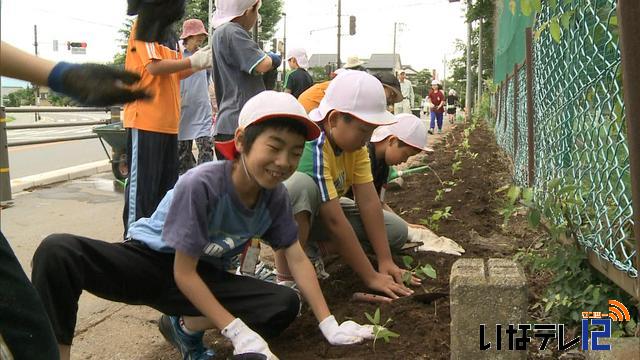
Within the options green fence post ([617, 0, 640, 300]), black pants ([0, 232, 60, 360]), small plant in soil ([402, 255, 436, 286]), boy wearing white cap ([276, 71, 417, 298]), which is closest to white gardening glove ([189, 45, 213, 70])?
boy wearing white cap ([276, 71, 417, 298])

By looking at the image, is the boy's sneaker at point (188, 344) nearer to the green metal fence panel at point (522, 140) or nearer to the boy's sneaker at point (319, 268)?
the boy's sneaker at point (319, 268)

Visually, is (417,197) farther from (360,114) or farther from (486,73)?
(486,73)

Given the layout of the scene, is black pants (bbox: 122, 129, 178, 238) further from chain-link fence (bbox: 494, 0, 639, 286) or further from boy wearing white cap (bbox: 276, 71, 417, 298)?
chain-link fence (bbox: 494, 0, 639, 286)

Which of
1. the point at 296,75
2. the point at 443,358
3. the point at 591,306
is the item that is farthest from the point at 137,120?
the point at 296,75

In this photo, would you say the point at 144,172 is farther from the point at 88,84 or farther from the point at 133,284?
the point at 88,84

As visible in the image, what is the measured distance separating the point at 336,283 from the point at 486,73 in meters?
28.9

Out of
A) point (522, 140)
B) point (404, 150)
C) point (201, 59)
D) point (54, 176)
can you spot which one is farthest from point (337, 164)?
point (54, 176)

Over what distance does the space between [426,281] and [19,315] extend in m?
2.23

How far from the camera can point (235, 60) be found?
3.71m

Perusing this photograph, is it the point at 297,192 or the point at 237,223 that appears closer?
the point at 237,223

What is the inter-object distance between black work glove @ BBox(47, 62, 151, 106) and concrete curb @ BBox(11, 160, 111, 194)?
6.11 meters

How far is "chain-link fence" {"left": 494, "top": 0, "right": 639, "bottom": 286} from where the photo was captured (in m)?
2.26

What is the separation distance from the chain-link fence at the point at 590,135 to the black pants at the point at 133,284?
46.7 inches

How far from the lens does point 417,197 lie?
5.95m
